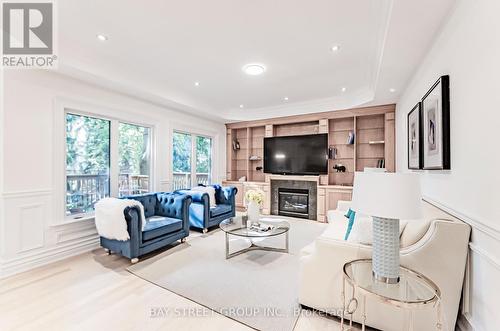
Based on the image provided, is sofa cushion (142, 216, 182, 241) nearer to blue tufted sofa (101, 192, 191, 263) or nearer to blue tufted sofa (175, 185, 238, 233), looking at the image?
blue tufted sofa (101, 192, 191, 263)

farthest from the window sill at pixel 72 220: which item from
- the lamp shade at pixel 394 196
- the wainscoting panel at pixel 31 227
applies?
the lamp shade at pixel 394 196

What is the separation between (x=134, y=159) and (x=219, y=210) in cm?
191

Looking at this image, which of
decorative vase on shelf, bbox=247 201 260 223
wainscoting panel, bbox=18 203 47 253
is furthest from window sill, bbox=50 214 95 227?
decorative vase on shelf, bbox=247 201 260 223

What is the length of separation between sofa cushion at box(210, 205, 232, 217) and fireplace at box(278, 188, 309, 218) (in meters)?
1.53

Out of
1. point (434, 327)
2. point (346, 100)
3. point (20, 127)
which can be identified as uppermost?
point (346, 100)

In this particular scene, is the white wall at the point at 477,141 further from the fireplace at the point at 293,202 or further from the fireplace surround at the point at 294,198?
the fireplace at the point at 293,202

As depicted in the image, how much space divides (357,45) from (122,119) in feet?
12.5

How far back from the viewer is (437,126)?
2.00 metres

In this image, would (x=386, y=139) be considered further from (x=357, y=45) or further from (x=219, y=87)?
(x=219, y=87)

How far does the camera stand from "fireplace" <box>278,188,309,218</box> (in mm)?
5473

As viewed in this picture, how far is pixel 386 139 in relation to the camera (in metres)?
4.59

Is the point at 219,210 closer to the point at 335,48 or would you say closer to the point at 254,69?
the point at 254,69

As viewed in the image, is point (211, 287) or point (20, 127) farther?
point (20, 127)

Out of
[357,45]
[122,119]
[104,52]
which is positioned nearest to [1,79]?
[104,52]
